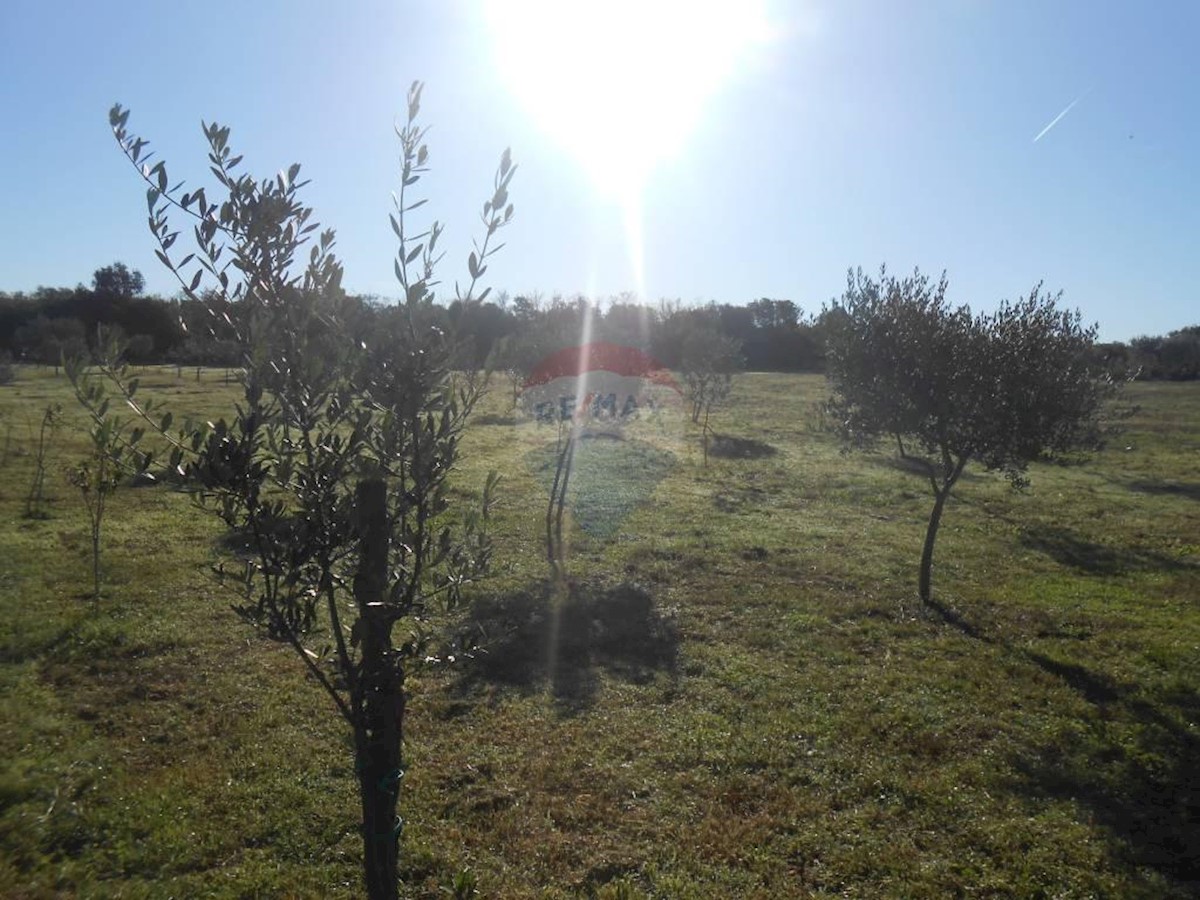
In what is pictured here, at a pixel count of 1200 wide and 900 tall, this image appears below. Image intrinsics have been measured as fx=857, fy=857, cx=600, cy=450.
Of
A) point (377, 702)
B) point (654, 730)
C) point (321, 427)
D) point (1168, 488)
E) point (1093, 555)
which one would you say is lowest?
point (654, 730)

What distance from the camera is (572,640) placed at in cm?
1330

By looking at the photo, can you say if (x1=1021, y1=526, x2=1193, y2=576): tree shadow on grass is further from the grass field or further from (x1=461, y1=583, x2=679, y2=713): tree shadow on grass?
(x1=461, y1=583, x2=679, y2=713): tree shadow on grass

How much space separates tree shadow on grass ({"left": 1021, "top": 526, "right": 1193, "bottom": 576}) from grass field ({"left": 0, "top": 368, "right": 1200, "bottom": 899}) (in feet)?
0.48

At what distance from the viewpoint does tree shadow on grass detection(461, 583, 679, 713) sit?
38.2ft

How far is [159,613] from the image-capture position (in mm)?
13539

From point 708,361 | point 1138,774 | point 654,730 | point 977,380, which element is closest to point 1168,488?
point 708,361

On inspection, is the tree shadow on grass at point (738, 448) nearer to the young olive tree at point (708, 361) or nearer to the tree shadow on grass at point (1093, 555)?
the young olive tree at point (708, 361)

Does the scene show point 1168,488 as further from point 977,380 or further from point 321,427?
point 321,427

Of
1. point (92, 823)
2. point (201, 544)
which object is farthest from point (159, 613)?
point (92, 823)

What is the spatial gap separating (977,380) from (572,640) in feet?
25.9

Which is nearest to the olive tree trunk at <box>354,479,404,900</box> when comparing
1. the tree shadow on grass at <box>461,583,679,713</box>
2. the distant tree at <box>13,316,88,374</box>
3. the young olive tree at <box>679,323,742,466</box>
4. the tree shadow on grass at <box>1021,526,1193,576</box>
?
the tree shadow on grass at <box>461,583,679,713</box>

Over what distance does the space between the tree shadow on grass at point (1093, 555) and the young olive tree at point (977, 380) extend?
5.55 metres

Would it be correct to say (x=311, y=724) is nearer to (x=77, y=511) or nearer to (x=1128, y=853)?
(x=1128, y=853)

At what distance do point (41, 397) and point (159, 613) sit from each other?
1366 inches
